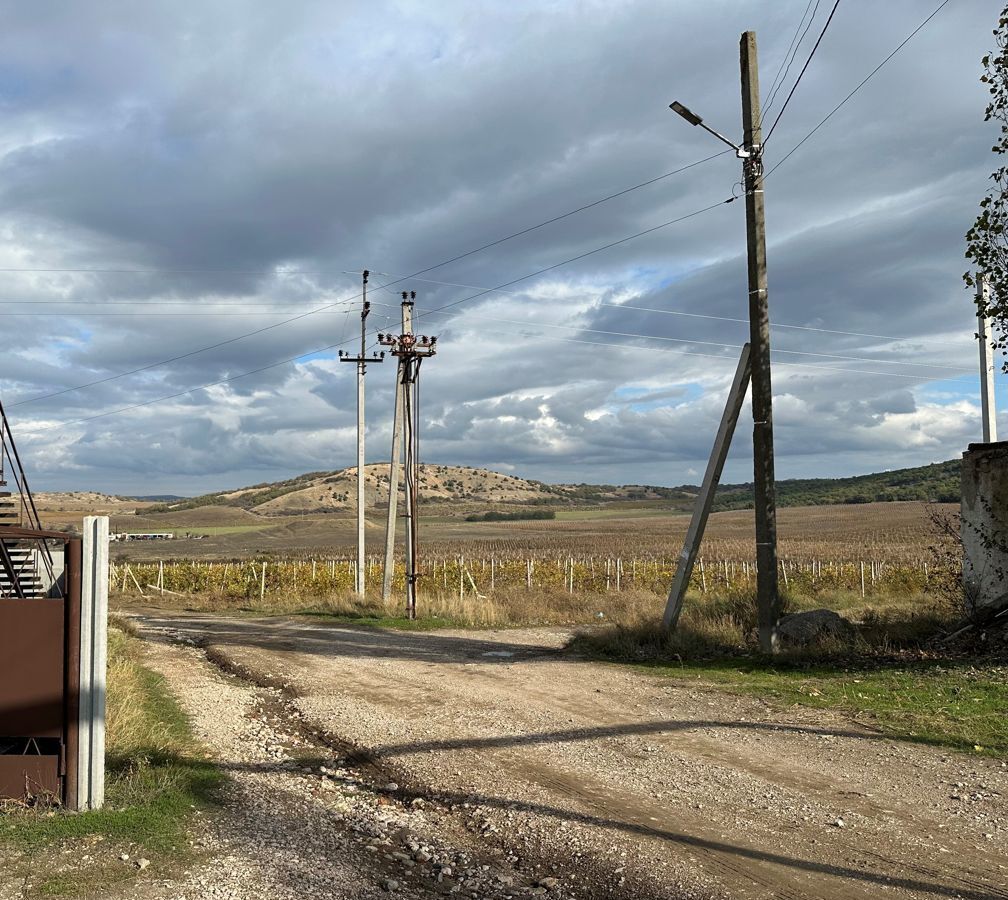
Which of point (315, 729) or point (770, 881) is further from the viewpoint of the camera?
point (315, 729)

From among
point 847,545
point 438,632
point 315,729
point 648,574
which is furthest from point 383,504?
point 315,729

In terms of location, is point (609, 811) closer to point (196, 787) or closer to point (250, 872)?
point (250, 872)

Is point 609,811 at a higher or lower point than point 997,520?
lower

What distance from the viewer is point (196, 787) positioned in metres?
7.35

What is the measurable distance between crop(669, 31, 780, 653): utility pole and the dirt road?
3234 millimetres

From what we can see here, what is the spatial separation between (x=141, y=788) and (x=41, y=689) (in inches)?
42.7

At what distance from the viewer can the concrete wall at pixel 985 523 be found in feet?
47.3

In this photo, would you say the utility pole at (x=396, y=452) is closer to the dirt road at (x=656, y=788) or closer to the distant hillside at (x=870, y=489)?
the dirt road at (x=656, y=788)

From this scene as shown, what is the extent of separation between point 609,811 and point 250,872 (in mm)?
2539

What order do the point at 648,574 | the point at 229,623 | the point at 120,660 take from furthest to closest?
the point at 648,574, the point at 229,623, the point at 120,660

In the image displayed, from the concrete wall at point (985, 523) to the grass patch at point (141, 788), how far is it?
37.6 feet

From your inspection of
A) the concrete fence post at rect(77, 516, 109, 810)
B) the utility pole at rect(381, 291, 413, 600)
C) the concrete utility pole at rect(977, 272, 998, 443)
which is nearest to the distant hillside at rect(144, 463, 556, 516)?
the utility pole at rect(381, 291, 413, 600)

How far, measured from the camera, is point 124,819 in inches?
248

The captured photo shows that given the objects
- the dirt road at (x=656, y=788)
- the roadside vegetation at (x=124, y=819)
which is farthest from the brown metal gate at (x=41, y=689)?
the dirt road at (x=656, y=788)
